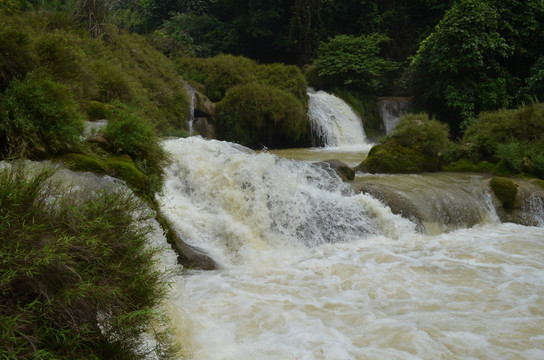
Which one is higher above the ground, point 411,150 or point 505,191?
point 411,150

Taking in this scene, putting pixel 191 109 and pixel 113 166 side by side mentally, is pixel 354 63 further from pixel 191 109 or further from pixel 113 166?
pixel 113 166

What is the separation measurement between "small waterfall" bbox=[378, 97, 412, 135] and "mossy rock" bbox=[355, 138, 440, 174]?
859cm

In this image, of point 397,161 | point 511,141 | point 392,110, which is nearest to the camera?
point 397,161

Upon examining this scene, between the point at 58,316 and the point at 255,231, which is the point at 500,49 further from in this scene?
the point at 58,316

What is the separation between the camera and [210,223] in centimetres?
605

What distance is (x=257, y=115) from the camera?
13.7 metres

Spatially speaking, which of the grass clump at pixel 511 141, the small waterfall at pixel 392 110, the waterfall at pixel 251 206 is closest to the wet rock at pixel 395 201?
the waterfall at pixel 251 206

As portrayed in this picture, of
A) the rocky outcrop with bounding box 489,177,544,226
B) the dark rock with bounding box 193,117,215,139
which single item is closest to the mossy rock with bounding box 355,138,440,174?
the rocky outcrop with bounding box 489,177,544,226

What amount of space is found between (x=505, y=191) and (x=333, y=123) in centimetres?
862

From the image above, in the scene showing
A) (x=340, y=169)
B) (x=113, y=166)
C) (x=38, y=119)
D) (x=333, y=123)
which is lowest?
(x=340, y=169)

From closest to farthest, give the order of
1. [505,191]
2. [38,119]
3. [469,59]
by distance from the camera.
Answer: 1. [38,119]
2. [505,191]
3. [469,59]

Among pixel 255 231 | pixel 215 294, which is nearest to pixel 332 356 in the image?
pixel 215 294

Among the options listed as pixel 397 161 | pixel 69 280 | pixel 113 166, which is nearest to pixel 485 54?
pixel 397 161

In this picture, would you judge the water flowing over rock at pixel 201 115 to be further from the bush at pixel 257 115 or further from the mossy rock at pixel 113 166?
the mossy rock at pixel 113 166
